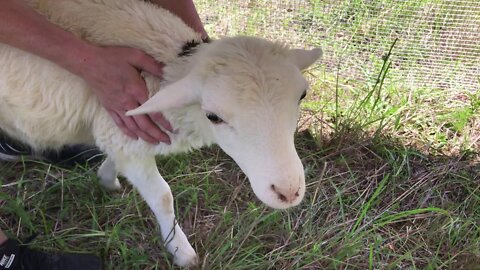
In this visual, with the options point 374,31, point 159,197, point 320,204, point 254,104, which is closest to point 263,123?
point 254,104

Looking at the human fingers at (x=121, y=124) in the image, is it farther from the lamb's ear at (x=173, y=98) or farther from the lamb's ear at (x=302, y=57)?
the lamb's ear at (x=302, y=57)

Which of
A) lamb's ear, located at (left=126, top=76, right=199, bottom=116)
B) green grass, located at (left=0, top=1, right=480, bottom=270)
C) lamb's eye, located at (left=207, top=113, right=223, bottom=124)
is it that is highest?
lamb's ear, located at (left=126, top=76, right=199, bottom=116)

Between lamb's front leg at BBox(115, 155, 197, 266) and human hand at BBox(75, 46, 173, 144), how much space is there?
0.88 ft

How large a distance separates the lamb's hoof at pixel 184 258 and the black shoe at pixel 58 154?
88 centimetres

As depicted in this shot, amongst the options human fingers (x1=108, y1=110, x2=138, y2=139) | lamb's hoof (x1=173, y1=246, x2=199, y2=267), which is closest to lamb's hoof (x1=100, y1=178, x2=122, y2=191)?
lamb's hoof (x1=173, y1=246, x2=199, y2=267)

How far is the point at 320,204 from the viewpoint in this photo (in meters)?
2.84

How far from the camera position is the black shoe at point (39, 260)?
2.26 metres

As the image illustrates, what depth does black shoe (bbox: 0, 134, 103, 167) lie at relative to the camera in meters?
2.94

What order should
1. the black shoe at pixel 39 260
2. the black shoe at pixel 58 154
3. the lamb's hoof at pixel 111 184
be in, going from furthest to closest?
the black shoe at pixel 58 154
the lamb's hoof at pixel 111 184
the black shoe at pixel 39 260

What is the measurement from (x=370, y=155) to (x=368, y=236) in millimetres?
702

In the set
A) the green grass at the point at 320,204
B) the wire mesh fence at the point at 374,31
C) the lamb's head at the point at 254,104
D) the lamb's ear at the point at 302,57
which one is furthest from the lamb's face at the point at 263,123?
the wire mesh fence at the point at 374,31

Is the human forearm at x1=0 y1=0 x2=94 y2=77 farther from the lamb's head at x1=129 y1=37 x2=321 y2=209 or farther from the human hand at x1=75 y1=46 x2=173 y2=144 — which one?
the lamb's head at x1=129 y1=37 x2=321 y2=209

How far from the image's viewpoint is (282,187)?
1.63 m

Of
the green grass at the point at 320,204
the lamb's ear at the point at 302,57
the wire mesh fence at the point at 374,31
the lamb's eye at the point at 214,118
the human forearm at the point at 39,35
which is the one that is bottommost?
the green grass at the point at 320,204
